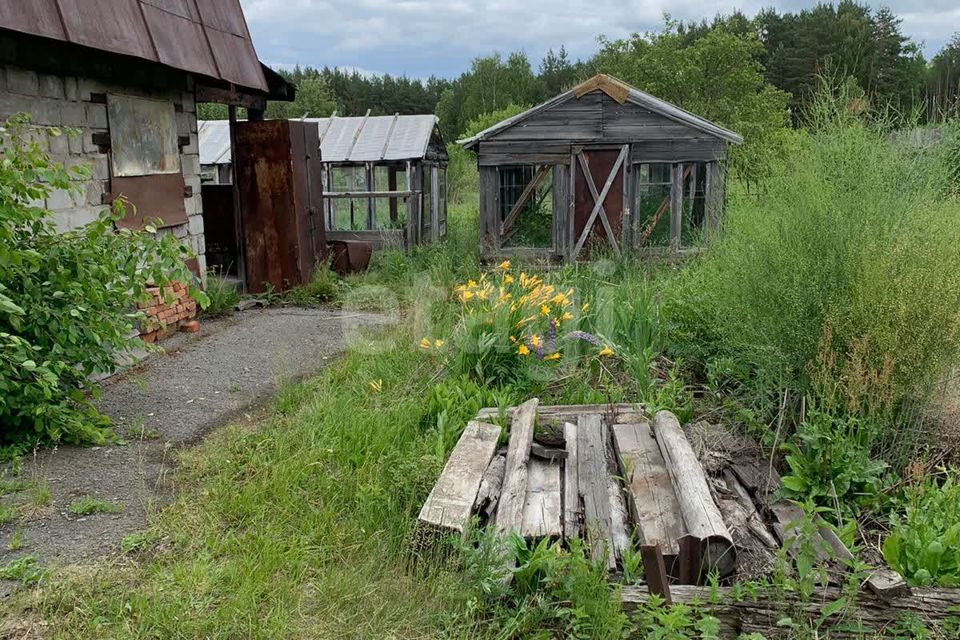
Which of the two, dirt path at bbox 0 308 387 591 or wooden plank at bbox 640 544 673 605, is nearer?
wooden plank at bbox 640 544 673 605

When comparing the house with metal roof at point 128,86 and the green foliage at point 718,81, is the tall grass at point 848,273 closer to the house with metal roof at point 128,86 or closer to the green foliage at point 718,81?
the house with metal roof at point 128,86

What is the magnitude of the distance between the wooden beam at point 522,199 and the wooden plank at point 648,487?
8155mm

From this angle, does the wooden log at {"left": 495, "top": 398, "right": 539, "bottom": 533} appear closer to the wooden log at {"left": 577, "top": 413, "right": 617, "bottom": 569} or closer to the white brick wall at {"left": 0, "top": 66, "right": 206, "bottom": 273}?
the wooden log at {"left": 577, "top": 413, "right": 617, "bottom": 569}

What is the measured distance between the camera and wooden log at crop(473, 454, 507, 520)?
3.92 metres

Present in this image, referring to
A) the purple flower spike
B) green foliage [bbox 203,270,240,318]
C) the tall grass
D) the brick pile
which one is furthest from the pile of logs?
green foliage [bbox 203,270,240,318]

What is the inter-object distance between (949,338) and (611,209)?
849cm

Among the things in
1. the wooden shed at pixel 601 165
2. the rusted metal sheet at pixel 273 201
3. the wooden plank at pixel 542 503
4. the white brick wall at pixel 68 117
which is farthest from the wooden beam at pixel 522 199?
the wooden plank at pixel 542 503

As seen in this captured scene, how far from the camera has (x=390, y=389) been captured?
19.1 feet

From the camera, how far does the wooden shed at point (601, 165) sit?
11.9 m

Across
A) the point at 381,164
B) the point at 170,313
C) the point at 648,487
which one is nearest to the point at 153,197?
the point at 170,313

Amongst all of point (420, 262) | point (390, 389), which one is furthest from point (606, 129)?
point (390, 389)

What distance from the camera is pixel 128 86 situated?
25.1ft

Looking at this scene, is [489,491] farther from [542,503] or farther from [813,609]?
[813,609]

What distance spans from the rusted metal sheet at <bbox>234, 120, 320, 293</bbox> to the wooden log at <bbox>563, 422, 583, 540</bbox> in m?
6.60
